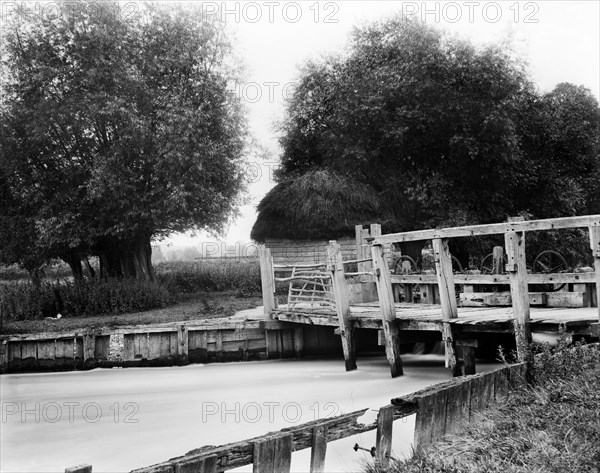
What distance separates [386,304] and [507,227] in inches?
126

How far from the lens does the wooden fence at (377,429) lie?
4.48m

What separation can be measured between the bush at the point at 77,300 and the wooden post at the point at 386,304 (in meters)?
11.0

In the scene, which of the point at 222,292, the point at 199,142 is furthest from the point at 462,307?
the point at 222,292

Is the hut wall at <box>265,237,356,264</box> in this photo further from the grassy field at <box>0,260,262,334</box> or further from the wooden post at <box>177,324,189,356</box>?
the wooden post at <box>177,324,189,356</box>

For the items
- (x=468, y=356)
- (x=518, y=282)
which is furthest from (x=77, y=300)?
(x=518, y=282)

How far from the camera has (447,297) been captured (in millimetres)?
11055

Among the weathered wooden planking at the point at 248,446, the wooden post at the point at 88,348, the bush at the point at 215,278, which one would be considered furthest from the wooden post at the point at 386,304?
the bush at the point at 215,278

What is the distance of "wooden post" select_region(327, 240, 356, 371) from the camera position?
43.3ft

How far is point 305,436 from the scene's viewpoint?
5.12 metres

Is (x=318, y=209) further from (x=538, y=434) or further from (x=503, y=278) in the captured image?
(x=538, y=434)

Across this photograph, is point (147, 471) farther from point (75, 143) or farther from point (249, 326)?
point (75, 143)

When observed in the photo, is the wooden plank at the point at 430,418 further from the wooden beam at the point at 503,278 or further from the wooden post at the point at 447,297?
the wooden beam at the point at 503,278

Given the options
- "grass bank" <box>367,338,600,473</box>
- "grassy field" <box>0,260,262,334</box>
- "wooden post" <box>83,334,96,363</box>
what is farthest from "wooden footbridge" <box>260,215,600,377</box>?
"grassy field" <box>0,260,262,334</box>

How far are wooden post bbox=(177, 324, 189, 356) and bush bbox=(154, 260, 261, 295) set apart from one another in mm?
11657
